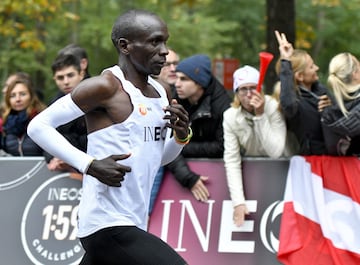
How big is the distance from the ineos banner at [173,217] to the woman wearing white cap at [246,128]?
16 centimetres

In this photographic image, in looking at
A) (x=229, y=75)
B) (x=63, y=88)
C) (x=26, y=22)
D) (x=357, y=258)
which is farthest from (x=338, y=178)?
(x=26, y=22)

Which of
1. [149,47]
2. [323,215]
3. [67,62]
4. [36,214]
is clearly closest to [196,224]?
[323,215]

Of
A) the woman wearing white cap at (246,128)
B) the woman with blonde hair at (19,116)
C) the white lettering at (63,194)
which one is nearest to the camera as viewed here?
the woman wearing white cap at (246,128)

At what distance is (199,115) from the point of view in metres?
7.58

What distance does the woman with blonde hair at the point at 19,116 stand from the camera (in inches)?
326

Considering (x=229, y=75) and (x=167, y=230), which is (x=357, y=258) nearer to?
(x=167, y=230)

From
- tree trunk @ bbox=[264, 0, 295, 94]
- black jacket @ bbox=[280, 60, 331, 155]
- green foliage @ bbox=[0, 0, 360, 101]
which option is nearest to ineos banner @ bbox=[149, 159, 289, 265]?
black jacket @ bbox=[280, 60, 331, 155]

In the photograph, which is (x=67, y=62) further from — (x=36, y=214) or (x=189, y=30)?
(x=189, y=30)

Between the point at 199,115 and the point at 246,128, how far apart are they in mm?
468

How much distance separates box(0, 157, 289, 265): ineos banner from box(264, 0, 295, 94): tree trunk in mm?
4309

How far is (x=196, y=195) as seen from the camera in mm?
7652

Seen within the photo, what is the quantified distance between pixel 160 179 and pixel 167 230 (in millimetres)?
461

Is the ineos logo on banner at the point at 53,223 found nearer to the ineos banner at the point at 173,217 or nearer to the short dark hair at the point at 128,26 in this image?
the ineos banner at the point at 173,217

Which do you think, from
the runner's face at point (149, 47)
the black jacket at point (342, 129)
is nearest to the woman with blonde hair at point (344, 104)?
the black jacket at point (342, 129)
